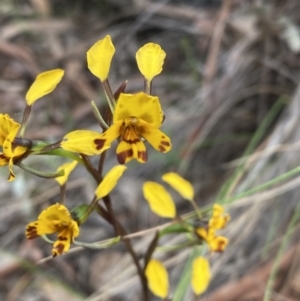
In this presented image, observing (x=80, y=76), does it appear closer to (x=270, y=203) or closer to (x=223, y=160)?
(x=223, y=160)

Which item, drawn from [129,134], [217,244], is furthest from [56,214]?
[217,244]

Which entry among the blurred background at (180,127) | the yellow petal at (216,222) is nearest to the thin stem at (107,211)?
the yellow petal at (216,222)

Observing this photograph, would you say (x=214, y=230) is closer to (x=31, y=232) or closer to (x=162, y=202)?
(x=162, y=202)

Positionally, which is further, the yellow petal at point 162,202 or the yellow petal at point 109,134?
the yellow petal at point 162,202

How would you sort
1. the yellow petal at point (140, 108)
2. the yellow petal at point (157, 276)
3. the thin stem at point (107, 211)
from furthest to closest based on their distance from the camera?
1. the yellow petal at point (157, 276)
2. the thin stem at point (107, 211)
3. the yellow petal at point (140, 108)

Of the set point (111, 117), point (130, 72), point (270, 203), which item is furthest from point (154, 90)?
point (111, 117)

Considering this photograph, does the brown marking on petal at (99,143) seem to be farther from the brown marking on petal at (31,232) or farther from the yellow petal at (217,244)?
the yellow petal at (217,244)

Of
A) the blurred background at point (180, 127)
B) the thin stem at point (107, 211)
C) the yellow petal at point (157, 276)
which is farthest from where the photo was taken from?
the blurred background at point (180, 127)
